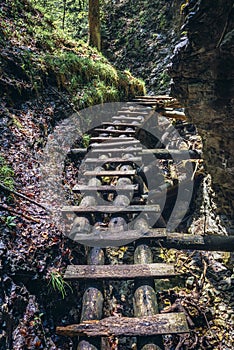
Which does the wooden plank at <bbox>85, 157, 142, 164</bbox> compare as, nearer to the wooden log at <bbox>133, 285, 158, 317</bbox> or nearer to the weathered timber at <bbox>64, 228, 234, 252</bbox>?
A: the weathered timber at <bbox>64, 228, 234, 252</bbox>

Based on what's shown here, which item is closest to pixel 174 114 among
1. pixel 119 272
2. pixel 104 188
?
pixel 104 188

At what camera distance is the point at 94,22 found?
Answer: 30.9ft

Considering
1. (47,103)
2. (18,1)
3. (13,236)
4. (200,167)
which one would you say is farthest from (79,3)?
(13,236)

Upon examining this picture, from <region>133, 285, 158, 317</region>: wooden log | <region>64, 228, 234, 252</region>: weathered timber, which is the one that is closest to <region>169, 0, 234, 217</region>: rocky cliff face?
<region>64, 228, 234, 252</region>: weathered timber

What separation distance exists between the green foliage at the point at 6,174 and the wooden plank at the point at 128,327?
5.32 ft

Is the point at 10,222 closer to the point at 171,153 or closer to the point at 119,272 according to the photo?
the point at 119,272

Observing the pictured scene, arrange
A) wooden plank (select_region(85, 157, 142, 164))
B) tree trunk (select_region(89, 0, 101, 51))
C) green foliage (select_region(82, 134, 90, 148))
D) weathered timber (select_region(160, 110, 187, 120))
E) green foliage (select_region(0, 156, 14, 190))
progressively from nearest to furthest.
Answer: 1. green foliage (select_region(0, 156, 14, 190))
2. wooden plank (select_region(85, 157, 142, 164))
3. green foliage (select_region(82, 134, 90, 148))
4. weathered timber (select_region(160, 110, 187, 120))
5. tree trunk (select_region(89, 0, 101, 51))

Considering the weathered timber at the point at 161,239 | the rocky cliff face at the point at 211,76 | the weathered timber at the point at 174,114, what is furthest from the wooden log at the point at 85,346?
the weathered timber at the point at 174,114

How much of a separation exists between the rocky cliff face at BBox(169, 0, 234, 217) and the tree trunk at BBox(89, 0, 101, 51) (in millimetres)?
7141

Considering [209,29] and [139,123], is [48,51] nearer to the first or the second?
[139,123]

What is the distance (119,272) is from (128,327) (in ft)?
1.77

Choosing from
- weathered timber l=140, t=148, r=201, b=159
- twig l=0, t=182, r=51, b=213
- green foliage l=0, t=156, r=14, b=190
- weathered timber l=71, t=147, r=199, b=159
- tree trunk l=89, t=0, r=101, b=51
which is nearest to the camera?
twig l=0, t=182, r=51, b=213

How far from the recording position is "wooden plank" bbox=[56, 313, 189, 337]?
79.4 inches

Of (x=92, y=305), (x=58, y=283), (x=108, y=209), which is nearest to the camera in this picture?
(x=92, y=305)
